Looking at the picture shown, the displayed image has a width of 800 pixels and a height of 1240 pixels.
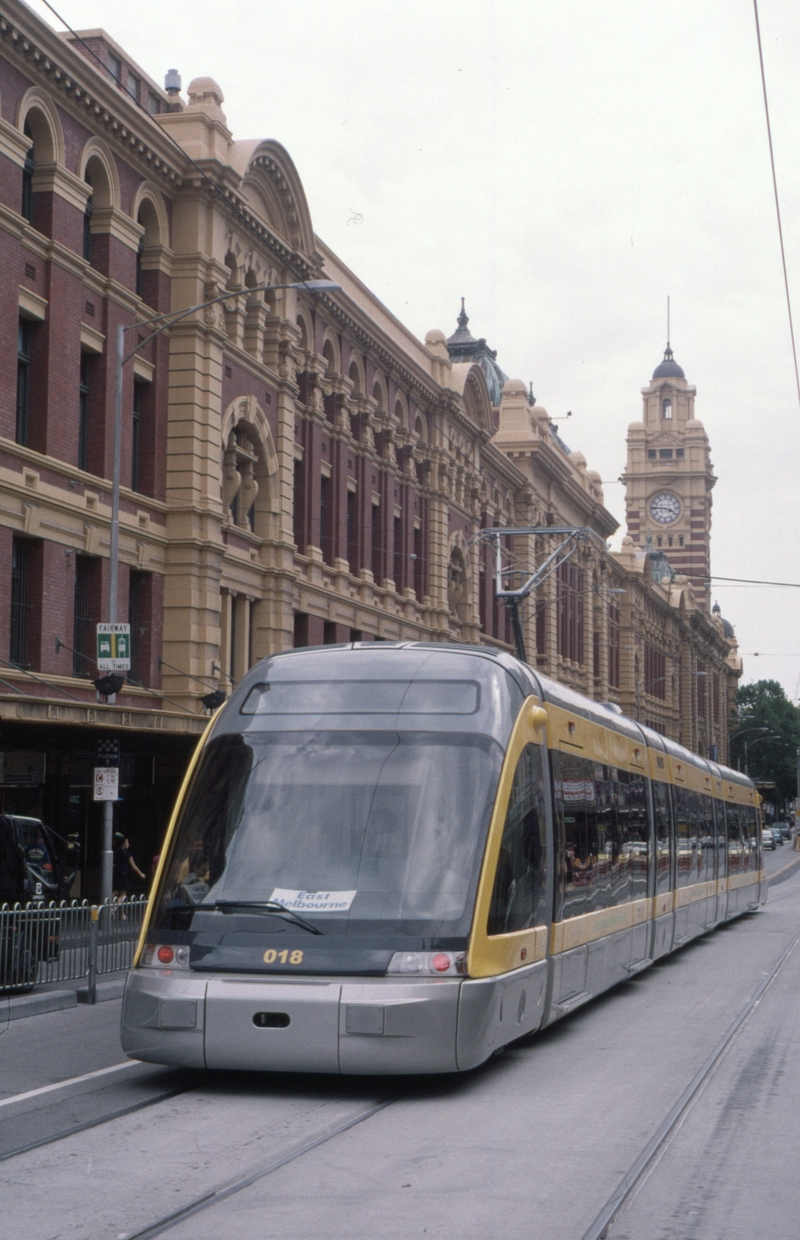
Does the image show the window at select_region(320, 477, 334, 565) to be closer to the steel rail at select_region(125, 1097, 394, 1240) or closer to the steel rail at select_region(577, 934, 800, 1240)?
the steel rail at select_region(577, 934, 800, 1240)

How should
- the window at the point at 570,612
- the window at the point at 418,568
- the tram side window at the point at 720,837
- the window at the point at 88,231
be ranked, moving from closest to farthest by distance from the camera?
the tram side window at the point at 720,837, the window at the point at 88,231, the window at the point at 418,568, the window at the point at 570,612

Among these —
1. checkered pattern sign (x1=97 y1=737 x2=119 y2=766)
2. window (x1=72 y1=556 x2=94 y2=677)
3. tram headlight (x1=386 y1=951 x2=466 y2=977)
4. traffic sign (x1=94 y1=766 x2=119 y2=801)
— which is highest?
window (x1=72 y1=556 x2=94 y2=677)

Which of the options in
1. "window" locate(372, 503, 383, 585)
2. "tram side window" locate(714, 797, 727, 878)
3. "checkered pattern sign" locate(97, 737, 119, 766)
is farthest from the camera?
"window" locate(372, 503, 383, 585)

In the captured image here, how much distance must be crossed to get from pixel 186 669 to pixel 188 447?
162 inches

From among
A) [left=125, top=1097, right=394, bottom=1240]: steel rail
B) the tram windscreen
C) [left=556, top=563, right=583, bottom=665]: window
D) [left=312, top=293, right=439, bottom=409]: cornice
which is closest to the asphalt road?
[left=125, top=1097, right=394, bottom=1240]: steel rail

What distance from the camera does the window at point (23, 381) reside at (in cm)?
2511

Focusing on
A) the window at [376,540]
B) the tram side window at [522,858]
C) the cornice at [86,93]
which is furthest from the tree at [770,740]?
the tram side window at [522,858]

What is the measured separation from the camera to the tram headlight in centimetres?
986

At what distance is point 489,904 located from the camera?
10.4m

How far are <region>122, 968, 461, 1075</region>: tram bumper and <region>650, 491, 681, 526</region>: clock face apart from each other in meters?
Result: 132

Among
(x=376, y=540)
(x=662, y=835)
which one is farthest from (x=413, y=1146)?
(x=376, y=540)

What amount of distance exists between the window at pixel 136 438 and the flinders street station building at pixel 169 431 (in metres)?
0.07

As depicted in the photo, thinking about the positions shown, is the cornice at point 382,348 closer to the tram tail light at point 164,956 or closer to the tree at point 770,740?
the tram tail light at point 164,956

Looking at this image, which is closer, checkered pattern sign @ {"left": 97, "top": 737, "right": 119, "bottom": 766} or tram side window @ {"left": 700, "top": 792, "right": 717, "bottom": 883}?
checkered pattern sign @ {"left": 97, "top": 737, "right": 119, "bottom": 766}
